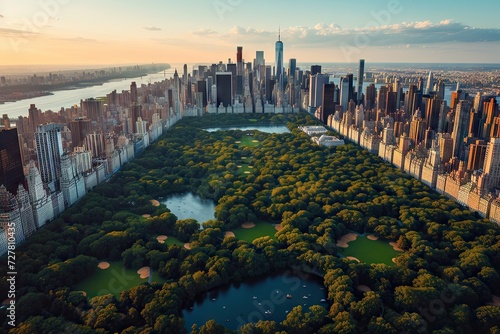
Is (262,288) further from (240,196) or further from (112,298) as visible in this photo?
(240,196)

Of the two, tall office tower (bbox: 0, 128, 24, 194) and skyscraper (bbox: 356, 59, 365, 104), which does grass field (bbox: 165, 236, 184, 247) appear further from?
skyscraper (bbox: 356, 59, 365, 104)

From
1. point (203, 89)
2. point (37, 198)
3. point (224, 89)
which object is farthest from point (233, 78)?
point (37, 198)

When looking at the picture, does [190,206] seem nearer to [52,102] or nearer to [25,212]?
[25,212]

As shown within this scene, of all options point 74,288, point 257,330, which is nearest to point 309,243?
point 257,330

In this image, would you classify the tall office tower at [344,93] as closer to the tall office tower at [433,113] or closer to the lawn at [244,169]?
the tall office tower at [433,113]

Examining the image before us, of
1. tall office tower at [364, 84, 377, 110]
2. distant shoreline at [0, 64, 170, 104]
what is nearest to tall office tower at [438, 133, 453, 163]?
tall office tower at [364, 84, 377, 110]
